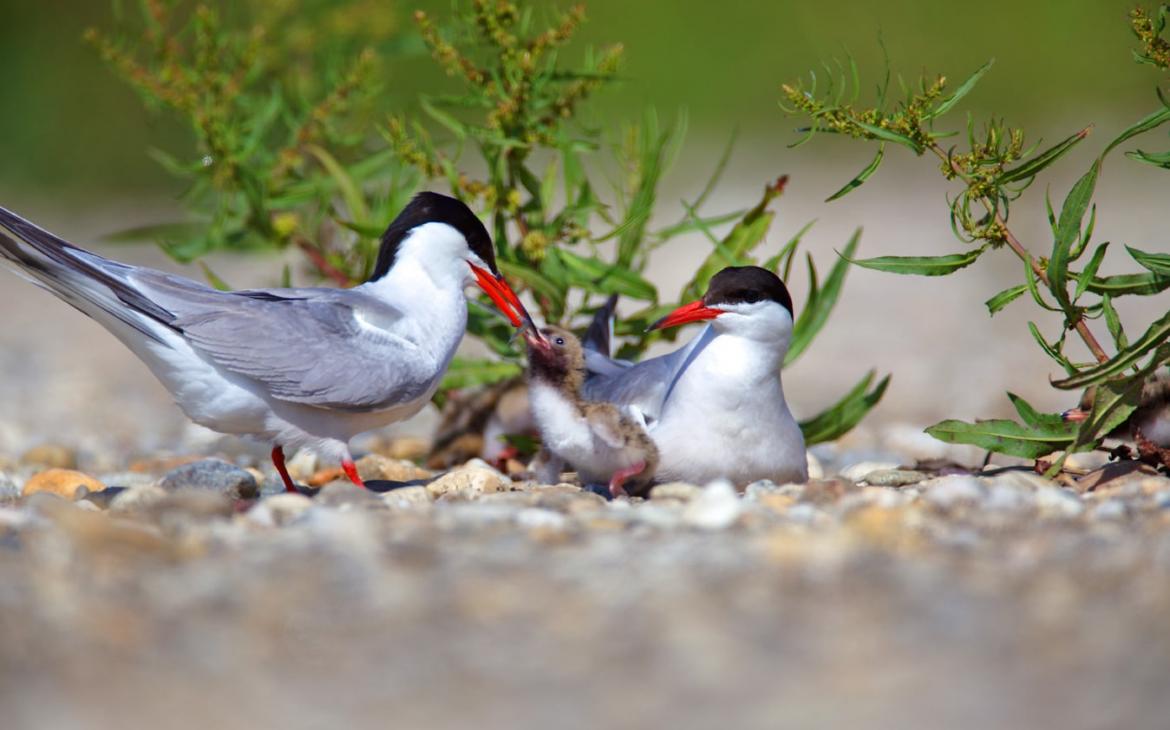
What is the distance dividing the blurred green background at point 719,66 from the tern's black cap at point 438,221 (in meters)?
9.29

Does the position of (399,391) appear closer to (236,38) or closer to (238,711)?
(238,711)

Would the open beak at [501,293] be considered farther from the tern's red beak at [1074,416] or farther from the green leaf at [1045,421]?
the tern's red beak at [1074,416]

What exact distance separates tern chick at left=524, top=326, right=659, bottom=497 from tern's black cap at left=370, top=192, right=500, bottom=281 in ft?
0.86

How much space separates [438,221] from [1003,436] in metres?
1.56

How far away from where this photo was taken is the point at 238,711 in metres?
1.80

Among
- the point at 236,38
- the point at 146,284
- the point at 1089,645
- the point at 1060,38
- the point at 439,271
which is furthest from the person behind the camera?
the point at 1060,38

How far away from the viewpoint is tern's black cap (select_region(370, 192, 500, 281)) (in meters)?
3.67

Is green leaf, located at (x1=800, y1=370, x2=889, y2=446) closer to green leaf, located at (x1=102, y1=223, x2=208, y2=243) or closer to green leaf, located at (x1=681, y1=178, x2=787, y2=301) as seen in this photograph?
green leaf, located at (x1=681, y1=178, x2=787, y2=301)

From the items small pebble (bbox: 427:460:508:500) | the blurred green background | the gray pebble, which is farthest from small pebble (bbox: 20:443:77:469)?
the blurred green background

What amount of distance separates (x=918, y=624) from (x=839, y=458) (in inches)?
102

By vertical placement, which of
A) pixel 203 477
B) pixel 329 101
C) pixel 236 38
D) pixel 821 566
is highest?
pixel 236 38

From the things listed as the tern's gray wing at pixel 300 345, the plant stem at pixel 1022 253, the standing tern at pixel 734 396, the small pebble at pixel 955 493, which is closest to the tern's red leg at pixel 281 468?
the tern's gray wing at pixel 300 345

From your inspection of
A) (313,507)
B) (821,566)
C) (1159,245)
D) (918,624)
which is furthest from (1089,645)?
(1159,245)

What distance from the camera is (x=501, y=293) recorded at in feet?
12.3
